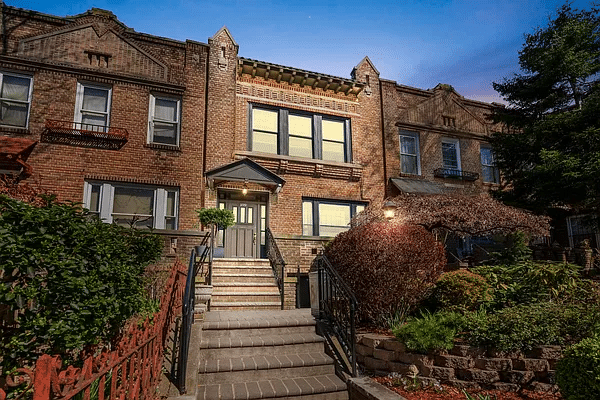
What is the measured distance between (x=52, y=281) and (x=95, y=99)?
10214 mm

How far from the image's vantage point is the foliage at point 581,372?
3396 mm

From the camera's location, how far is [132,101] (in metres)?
11.9

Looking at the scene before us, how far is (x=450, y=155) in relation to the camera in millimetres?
16281

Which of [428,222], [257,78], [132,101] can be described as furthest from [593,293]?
[132,101]

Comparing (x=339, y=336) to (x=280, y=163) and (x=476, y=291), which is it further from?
(x=280, y=163)

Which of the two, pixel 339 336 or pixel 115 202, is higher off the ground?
pixel 115 202

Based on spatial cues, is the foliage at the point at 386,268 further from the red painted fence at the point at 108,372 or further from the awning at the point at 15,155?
the awning at the point at 15,155

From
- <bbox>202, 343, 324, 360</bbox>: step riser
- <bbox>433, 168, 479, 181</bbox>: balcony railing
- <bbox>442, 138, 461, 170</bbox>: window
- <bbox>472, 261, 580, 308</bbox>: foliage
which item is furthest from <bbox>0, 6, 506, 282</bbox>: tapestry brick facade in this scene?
<bbox>472, 261, 580, 308</bbox>: foliage

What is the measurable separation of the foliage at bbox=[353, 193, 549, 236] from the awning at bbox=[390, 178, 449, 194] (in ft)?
8.48

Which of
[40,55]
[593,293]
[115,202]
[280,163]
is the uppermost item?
[40,55]

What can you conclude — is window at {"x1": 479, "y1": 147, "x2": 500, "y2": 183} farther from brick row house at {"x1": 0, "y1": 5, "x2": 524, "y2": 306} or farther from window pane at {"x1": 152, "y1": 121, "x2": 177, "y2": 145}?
window pane at {"x1": 152, "y1": 121, "x2": 177, "y2": 145}

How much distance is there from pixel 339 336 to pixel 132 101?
10.5 m

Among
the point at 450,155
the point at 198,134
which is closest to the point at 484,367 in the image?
the point at 198,134

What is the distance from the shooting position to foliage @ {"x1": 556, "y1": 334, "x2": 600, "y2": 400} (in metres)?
3.40
